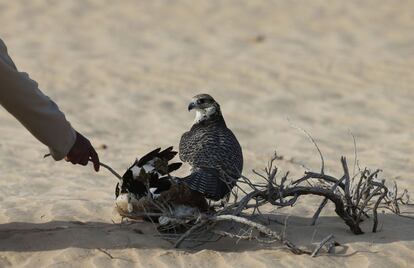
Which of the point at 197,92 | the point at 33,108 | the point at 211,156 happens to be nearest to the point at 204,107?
the point at 211,156

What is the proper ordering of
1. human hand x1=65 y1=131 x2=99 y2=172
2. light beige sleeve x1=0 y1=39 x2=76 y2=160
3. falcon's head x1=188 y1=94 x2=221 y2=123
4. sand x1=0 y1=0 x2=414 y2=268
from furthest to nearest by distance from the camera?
falcon's head x1=188 y1=94 x2=221 y2=123, sand x1=0 y1=0 x2=414 y2=268, human hand x1=65 y1=131 x2=99 y2=172, light beige sleeve x1=0 y1=39 x2=76 y2=160

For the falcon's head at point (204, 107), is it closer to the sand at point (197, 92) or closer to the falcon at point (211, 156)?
the falcon at point (211, 156)

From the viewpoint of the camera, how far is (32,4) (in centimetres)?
1530

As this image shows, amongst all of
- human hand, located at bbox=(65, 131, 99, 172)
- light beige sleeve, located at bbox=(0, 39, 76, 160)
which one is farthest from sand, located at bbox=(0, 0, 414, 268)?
light beige sleeve, located at bbox=(0, 39, 76, 160)

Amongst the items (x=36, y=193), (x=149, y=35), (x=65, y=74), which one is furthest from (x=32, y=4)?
(x=36, y=193)

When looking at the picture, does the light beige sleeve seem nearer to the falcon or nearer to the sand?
the sand

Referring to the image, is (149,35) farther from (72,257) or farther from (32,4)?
(72,257)

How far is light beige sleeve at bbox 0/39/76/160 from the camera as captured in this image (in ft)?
17.5

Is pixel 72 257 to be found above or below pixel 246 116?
below

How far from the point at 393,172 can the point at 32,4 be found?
28.1 feet

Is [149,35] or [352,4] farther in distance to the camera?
[352,4]

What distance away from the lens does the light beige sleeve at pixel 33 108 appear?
5.32 metres

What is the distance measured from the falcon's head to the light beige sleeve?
178 centimetres

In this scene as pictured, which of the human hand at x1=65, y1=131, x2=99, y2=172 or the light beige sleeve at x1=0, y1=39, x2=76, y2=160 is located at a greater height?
the light beige sleeve at x1=0, y1=39, x2=76, y2=160
